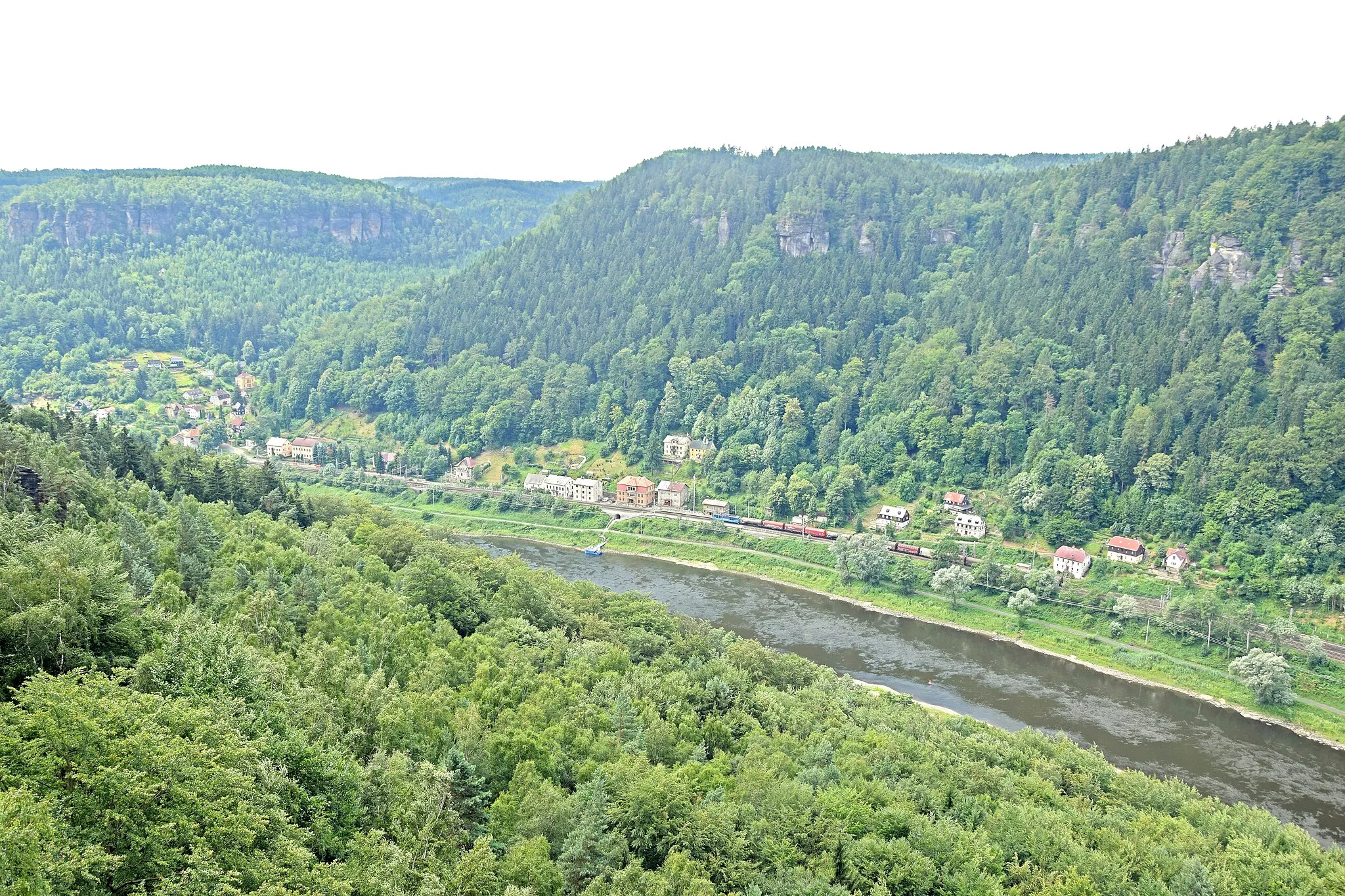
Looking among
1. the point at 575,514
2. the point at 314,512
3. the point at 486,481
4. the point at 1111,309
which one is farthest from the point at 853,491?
the point at 314,512

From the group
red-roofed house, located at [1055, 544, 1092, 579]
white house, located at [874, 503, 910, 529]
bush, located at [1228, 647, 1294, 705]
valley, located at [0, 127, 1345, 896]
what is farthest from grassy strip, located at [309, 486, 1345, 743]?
white house, located at [874, 503, 910, 529]

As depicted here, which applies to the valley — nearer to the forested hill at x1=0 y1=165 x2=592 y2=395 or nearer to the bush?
the bush

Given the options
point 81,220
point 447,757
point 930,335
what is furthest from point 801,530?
point 81,220

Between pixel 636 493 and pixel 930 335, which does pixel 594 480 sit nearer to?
pixel 636 493

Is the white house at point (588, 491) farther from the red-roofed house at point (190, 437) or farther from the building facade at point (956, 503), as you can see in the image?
the red-roofed house at point (190, 437)

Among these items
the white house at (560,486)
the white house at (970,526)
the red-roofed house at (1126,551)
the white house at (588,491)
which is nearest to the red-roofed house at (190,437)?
the white house at (560,486)
